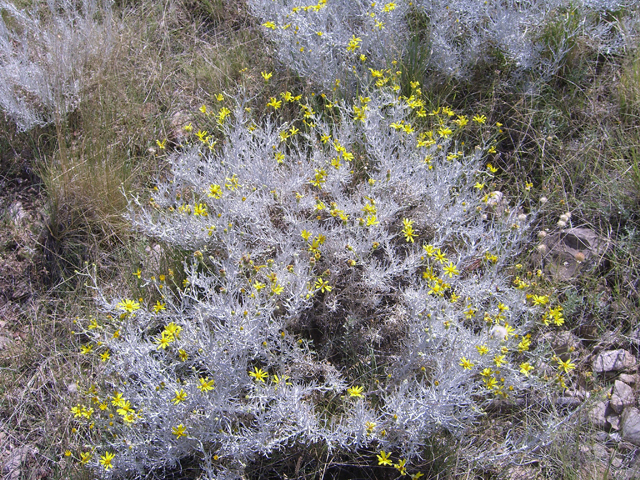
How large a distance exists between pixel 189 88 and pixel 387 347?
2546 mm

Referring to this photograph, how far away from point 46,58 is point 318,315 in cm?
297

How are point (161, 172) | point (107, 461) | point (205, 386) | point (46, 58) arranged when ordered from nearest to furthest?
1. point (205, 386)
2. point (107, 461)
3. point (161, 172)
4. point (46, 58)

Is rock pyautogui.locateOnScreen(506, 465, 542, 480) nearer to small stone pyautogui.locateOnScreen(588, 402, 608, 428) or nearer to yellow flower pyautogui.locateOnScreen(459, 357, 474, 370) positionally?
small stone pyautogui.locateOnScreen(588, 402, 608, 428)

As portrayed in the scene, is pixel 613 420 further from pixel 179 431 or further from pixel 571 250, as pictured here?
pixel 179 431

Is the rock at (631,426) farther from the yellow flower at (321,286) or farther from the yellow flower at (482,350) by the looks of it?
the yellow flower at (321,286)

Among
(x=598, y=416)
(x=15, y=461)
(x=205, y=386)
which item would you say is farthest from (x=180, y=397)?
(x=598, y=416)

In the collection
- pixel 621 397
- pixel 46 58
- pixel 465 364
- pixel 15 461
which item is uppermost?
pixel 46 58

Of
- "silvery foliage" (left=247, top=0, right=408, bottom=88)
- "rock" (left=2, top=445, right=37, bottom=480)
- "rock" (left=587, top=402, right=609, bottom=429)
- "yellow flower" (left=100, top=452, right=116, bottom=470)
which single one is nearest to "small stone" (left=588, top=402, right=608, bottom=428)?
"rock" (left=587, top=402, right=609, bottom=429)

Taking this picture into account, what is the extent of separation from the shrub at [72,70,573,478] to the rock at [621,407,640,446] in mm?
358

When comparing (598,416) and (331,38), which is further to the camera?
(331,38)

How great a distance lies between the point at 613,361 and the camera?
2.80 meters

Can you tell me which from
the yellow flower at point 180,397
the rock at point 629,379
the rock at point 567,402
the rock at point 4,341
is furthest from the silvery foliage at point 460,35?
the rock at point 4,341

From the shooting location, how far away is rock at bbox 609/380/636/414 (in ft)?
8.70

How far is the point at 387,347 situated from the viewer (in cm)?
273
